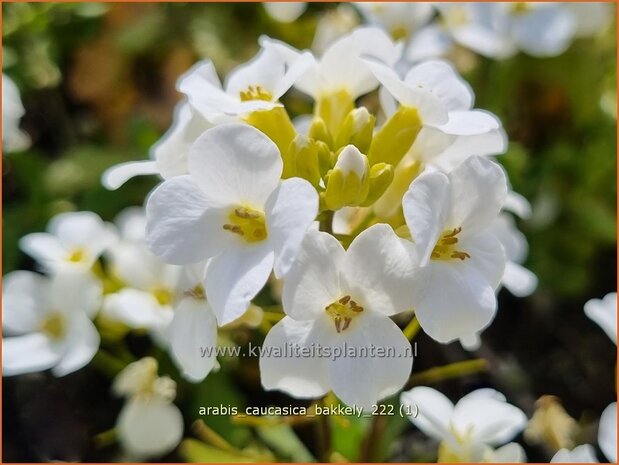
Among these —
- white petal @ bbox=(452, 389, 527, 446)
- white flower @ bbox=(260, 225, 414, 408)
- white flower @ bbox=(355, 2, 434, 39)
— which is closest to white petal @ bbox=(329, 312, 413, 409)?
white flower @ bbox=(260, 225, 414, 408)

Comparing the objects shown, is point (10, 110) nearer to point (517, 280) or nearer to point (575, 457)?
point (517, 280)

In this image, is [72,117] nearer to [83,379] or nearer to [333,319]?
[83,379]

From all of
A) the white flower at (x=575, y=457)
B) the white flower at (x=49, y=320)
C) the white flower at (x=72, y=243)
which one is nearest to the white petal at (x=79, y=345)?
the white flower at (x=49, y=320)

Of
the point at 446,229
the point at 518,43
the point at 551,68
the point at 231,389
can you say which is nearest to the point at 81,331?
the point at 231,389

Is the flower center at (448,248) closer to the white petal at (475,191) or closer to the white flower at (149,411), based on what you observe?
the white petal at (475,191)

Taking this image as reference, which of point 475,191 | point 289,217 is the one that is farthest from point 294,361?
point 475,191

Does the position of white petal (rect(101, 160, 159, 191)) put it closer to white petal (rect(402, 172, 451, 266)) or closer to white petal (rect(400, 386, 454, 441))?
white petal (rect(402, 172, 451, 266))
